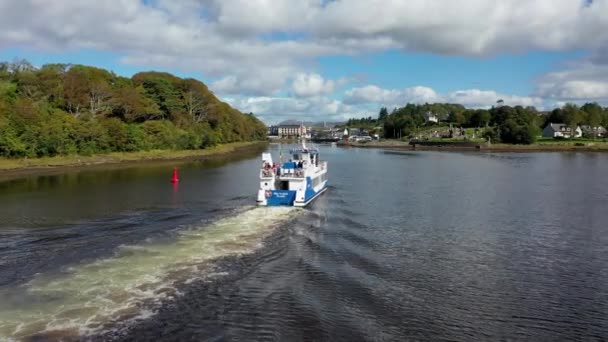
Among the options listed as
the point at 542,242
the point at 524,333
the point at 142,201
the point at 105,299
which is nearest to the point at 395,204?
the point at 542,242

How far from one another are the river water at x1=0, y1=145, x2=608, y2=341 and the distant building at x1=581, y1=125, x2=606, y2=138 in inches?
6042

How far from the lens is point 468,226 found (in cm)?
2842

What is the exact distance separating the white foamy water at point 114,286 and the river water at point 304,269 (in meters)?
0.07

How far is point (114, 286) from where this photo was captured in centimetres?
1669

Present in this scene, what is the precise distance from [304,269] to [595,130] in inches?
7293

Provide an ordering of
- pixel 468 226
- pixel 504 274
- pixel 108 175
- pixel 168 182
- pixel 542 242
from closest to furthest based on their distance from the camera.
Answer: pixel 504 274, pixel 542 242, pixel 468 226, pixel 168 182, pixel 108 175

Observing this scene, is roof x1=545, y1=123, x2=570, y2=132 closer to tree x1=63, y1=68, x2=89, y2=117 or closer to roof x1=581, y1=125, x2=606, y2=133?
roof x1=581, y1=125, x2=606, y2=133

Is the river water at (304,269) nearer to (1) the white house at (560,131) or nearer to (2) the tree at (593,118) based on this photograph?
(1) the white house at (560,131)

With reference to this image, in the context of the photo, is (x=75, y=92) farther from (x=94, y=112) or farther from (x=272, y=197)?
(x=272, y=197)

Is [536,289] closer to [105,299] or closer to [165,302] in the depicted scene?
[165,302]

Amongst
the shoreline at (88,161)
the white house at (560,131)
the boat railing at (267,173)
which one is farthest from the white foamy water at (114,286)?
the white house at (560,131)

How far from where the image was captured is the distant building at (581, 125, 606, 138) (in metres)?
168

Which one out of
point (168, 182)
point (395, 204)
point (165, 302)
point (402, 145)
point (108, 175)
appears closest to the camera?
point (165, 302)

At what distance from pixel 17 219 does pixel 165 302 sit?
777 inches
